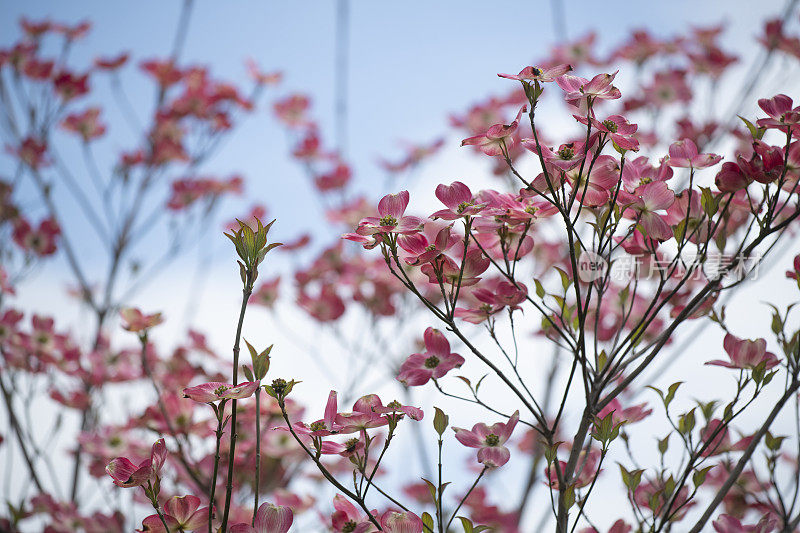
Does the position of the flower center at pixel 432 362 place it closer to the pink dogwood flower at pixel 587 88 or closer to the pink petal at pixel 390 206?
the pink petal at pixel 390 206

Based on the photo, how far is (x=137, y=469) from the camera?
715 millimetres

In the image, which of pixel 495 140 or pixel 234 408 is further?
pixel 495 140


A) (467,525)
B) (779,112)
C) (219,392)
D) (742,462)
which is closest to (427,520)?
(467,525)

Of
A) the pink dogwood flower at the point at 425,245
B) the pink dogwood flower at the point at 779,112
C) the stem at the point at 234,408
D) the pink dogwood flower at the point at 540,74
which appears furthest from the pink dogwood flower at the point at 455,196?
the pink dogwood flower at the point at 779,112

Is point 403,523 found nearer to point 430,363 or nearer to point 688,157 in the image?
point 430,363

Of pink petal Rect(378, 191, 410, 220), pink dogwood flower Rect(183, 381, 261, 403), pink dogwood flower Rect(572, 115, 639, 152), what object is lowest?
pink dogwood flower Rect(183, 381, 261, 403)

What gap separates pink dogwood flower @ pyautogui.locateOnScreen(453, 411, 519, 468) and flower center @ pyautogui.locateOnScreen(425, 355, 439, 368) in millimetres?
83

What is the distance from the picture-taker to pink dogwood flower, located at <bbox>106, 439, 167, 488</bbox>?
71 centimetres

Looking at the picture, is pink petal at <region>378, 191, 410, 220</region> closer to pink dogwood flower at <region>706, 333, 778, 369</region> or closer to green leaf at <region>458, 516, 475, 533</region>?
green leaf at <region>458, 516, 475, 533</region>

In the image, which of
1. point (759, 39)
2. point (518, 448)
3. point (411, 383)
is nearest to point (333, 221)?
point (518, 448)

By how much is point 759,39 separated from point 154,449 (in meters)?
2.33

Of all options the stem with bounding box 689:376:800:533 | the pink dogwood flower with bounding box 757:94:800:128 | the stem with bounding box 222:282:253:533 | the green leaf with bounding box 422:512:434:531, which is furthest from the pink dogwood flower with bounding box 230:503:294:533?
the pink dogwood flower with bounding box 757:94:800:128

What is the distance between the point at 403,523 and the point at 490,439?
153 millimetres

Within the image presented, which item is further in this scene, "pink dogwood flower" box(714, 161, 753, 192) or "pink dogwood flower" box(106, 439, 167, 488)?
"pink dogwood flower" box(714, 161, 753, 192)
